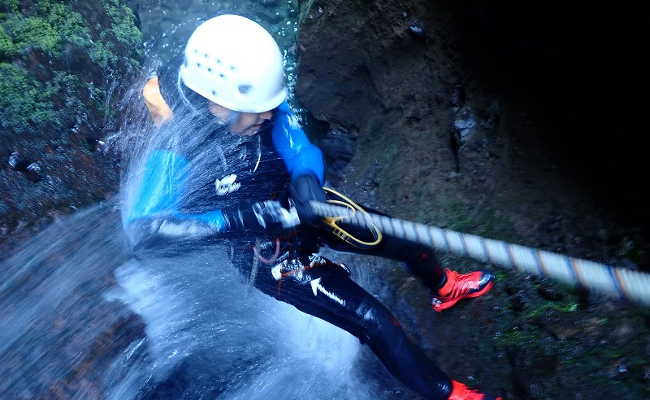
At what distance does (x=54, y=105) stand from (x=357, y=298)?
10.4 feet

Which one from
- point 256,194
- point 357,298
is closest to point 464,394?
point 357,298

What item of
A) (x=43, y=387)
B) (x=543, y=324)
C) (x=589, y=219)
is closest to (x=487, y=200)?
(x=589, y=219)

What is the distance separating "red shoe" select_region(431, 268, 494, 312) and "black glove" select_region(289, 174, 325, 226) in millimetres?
939

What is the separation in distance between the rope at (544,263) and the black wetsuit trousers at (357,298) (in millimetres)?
608

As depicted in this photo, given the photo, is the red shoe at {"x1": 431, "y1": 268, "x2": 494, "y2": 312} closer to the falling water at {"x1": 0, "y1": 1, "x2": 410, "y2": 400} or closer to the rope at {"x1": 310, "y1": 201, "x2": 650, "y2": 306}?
the falling water at {"x1": 0, "y1": 1, "x2": 410, "y2": 400}

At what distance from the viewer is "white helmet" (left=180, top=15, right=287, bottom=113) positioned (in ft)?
7.15

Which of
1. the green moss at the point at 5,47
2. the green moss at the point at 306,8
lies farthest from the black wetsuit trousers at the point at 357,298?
the green moss at the point at 5,47

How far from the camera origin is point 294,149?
95.1 inches

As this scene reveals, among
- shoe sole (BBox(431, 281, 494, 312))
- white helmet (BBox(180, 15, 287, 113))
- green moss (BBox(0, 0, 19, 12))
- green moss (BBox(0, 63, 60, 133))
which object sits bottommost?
shoe sole (BBox(431, 281, 494, 312))

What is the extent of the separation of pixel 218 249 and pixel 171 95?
153 cm

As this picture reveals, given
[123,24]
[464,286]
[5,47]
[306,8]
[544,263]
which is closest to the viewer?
[544,263]

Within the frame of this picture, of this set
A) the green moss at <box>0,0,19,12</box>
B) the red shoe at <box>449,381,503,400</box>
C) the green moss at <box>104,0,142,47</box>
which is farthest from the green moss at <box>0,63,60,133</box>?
the red shoe at <box>449,381,503,400</box>

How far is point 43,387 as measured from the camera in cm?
245

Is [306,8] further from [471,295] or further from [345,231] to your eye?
[471,295]
